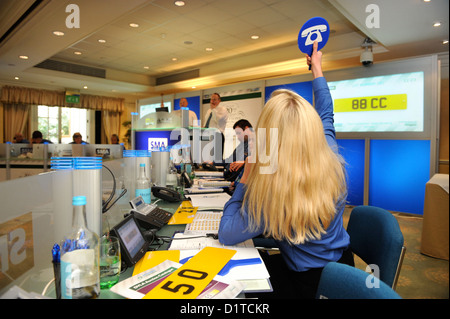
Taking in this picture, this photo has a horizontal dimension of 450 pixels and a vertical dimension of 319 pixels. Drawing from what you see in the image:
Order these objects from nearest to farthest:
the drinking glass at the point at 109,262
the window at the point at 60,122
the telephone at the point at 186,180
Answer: the drinking glass at the point at 109,262 < the telephone at the point at 186,180 < the window at the point at 60,122

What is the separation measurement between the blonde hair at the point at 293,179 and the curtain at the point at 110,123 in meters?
10.8

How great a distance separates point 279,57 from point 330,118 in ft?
19.5

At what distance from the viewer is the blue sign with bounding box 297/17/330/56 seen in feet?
5.32

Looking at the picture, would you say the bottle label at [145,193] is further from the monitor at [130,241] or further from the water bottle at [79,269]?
the water bottle at [79,269]

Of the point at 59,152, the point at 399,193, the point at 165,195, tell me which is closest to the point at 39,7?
the point at 59,152

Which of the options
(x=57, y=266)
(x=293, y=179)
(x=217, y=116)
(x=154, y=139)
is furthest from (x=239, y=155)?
(x=217, y=116)

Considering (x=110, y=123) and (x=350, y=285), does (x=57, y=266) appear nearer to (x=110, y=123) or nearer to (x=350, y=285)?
(x=350, y=285)

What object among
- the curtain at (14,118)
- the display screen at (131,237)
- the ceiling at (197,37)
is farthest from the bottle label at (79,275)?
the curtain at (14,118)

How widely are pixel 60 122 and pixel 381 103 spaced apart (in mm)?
9869

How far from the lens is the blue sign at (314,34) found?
162 cm

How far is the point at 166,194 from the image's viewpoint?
2139 mm

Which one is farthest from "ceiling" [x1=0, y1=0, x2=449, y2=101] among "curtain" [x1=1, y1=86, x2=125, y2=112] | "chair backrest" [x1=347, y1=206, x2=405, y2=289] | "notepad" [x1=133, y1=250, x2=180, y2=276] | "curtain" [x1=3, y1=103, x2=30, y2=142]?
"notepad" [x1=133, y1=250, x2=180, y2=276]

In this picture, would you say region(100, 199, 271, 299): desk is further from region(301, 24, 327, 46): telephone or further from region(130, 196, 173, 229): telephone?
region(301, 24, 327, 46): telephone

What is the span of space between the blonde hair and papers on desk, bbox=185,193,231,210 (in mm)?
826
